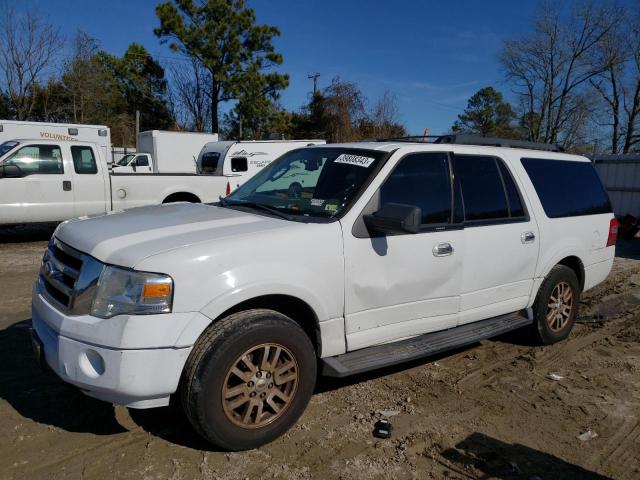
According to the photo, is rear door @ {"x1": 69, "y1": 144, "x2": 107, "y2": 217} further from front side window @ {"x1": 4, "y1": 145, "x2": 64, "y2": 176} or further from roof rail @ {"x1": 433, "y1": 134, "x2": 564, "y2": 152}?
roof rail @ {"x1": 433, "y1": 134, "x2": 564, "y2": 152}

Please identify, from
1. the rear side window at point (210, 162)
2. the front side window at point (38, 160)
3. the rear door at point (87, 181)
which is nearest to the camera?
the front side window at point (38, 160)

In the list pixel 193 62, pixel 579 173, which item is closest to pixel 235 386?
pixel 579 173

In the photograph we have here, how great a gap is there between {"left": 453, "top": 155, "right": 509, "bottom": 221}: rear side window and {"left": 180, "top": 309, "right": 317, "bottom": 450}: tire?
183cm

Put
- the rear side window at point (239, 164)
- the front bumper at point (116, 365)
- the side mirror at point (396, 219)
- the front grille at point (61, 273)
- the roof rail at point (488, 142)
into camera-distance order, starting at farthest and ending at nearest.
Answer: the rear side window at point (239, 164) < the roof rail at point (488, 142) < the side mirror at point (396, 219) < the front grille at point (61, 273) < the front bumper at point (116, 365)

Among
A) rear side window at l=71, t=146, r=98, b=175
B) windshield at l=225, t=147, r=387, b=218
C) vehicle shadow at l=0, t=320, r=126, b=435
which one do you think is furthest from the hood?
rear side window at l=71, t=146, r=98, b=175

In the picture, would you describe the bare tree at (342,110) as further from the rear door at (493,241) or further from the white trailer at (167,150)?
the rear door at (493,241)

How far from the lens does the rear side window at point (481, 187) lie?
13.3ft

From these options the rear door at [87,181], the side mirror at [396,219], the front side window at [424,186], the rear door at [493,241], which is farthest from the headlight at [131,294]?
the rear door at [87,181]

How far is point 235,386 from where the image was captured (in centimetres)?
296

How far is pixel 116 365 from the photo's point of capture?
8.59 feet

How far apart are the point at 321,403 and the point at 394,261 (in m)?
1.19

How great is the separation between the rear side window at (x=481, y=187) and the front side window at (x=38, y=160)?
8453 millimetres

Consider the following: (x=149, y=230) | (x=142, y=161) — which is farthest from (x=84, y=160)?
(x=142, y=161)

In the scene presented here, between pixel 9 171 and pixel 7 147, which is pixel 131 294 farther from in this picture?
pixel 7 147
